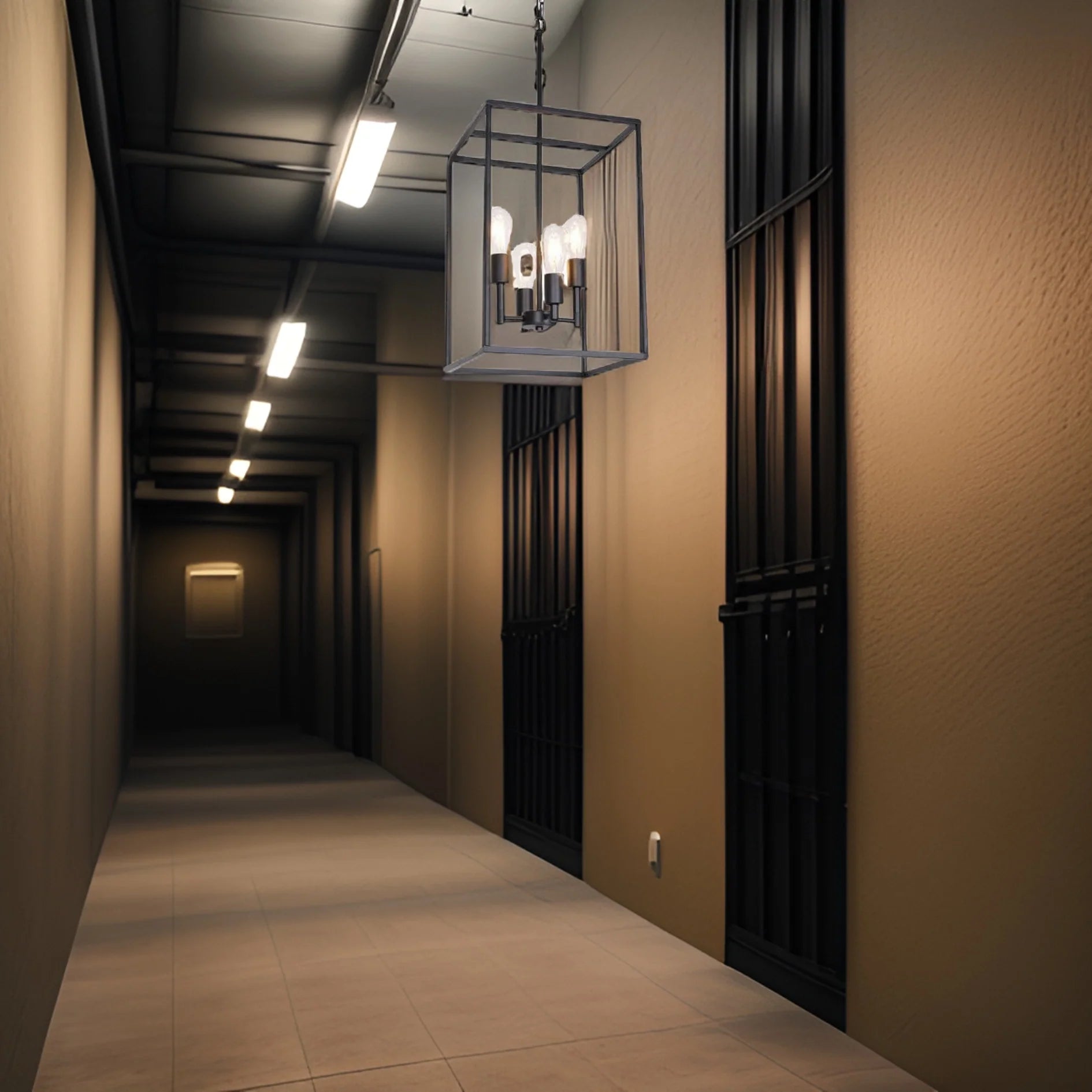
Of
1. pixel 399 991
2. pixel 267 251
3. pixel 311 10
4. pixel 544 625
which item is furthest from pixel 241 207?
pixel 399 991

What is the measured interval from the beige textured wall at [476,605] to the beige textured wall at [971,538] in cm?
456

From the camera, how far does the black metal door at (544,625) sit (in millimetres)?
6336

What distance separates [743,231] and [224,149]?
3851 millimetres

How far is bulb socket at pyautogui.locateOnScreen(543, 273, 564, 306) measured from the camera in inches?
158

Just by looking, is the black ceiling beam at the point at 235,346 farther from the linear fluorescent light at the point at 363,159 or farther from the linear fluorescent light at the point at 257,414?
the linear fluorescent light at the point at 363,159

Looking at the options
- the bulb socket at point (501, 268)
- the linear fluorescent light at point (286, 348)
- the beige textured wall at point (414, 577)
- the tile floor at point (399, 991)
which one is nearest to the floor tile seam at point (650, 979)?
the tile floor at point (399, 991)

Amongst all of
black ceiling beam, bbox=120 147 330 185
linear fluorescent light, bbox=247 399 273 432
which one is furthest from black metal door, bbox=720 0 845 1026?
linear fluorescent light, bbox=247 399 273 432

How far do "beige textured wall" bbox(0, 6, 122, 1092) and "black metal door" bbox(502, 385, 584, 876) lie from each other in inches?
87.5

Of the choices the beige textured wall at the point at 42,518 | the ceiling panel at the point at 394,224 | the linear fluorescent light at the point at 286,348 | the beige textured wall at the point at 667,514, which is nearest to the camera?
the beige textured wall at the point at 42,518

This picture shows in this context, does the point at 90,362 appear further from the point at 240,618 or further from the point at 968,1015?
the point at 240,618

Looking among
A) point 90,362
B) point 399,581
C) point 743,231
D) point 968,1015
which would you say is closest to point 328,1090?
point 968,1015

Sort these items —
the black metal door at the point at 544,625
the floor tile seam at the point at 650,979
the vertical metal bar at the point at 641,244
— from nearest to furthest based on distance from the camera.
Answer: the floor tile seam at the point at 650,979 → the vertical metal bar at the point at 641,244 → the black metal door at the point at 544,625

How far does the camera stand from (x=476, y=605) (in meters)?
8.60

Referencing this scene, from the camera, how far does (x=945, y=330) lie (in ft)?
10.6
